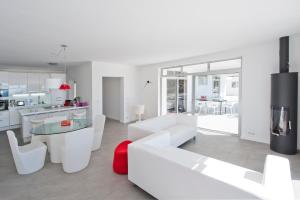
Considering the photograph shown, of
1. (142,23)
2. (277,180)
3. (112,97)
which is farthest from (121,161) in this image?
(112,97)

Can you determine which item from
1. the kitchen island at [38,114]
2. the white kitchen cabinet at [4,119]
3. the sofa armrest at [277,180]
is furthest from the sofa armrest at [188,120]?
the white kitchen cabinet at [4,119]

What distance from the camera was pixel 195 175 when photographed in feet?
5.82

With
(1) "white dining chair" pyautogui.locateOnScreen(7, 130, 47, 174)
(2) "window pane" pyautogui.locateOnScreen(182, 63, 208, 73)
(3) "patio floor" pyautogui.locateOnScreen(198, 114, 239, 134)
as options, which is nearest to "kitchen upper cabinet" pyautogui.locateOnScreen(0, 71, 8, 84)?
(1) "white dining chair" pyautogui.locateOnScreen(7, 130, 47, 174)

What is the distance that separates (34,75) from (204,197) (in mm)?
8124

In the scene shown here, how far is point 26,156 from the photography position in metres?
2.99

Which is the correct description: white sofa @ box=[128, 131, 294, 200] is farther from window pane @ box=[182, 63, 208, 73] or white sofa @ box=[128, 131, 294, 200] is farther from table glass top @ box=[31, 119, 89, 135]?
window pane @ box=[182, 63, 208, 73]

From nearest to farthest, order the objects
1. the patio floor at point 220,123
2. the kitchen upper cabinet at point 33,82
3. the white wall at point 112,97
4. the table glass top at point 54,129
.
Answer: the table glass top at point 54,129
the patio floor at point 220,123
the kitchen upper cabinet at point 33,82
the white wall at point 112,97

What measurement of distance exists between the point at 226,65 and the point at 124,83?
4.16 metres

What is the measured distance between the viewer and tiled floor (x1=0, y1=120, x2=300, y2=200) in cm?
245

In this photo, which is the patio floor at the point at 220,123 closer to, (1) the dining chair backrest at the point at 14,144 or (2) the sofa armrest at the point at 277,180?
(2) the sofa armrest at the point at 277,180

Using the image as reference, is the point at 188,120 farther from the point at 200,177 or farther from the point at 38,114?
the point at 38,114

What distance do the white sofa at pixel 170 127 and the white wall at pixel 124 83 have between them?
2.89 metres

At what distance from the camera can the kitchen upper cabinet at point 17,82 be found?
258 inches

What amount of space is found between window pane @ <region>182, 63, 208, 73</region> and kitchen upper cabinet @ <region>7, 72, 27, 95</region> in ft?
22.0
